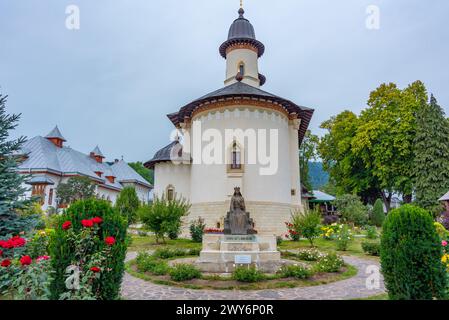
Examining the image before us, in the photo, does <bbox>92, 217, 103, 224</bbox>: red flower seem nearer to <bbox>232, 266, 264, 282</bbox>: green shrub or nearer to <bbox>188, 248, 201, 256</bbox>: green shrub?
<bbox>232, 266, 264, 282</bbox>: green shrub

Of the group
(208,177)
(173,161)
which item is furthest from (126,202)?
(208,177)

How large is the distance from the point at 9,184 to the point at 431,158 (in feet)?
93.2

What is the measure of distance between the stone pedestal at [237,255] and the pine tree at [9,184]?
4.89 m

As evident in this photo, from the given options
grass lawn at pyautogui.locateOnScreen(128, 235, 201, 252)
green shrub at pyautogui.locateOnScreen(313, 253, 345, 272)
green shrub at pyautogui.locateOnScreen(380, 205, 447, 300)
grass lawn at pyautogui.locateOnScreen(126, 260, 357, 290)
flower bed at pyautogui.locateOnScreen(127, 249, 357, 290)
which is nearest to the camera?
green shrub at pyautogui.locateOnScreen(380, 205, 447, 300)

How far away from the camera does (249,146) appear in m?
18.5

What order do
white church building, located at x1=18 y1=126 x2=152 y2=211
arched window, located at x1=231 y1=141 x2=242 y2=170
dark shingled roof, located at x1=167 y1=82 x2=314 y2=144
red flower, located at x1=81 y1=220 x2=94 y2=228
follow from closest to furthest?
1. red flower, located at x1=81 y1=220 x2=94 y2=228
2. arched window, located at x1=231 y1=141 x2=242 y2=170
3. dark shingled roof, located at x1=167 y1=82 x2=314 y2=144
4. white church building, located at x1=18 y1=126 x2=152 y2=211

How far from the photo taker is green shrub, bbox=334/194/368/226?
24.6 m

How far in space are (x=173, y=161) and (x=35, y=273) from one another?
18392 mm

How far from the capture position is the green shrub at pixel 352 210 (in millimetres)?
24617

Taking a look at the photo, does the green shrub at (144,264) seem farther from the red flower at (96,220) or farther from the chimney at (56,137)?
the chimney at (56,137)

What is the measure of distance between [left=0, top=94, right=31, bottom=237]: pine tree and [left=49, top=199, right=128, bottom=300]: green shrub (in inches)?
121

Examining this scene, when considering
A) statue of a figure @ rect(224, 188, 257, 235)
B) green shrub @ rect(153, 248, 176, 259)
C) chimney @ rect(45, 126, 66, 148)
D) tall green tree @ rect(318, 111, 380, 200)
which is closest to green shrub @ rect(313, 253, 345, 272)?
statue of a figure @ rect(224, 188, 257, 235)

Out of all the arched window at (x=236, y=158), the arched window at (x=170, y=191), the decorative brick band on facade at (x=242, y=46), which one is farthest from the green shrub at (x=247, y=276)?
the decorative brick band on facade at (x=242, y=46)

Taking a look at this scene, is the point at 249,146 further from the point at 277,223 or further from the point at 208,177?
the point at 277,223
